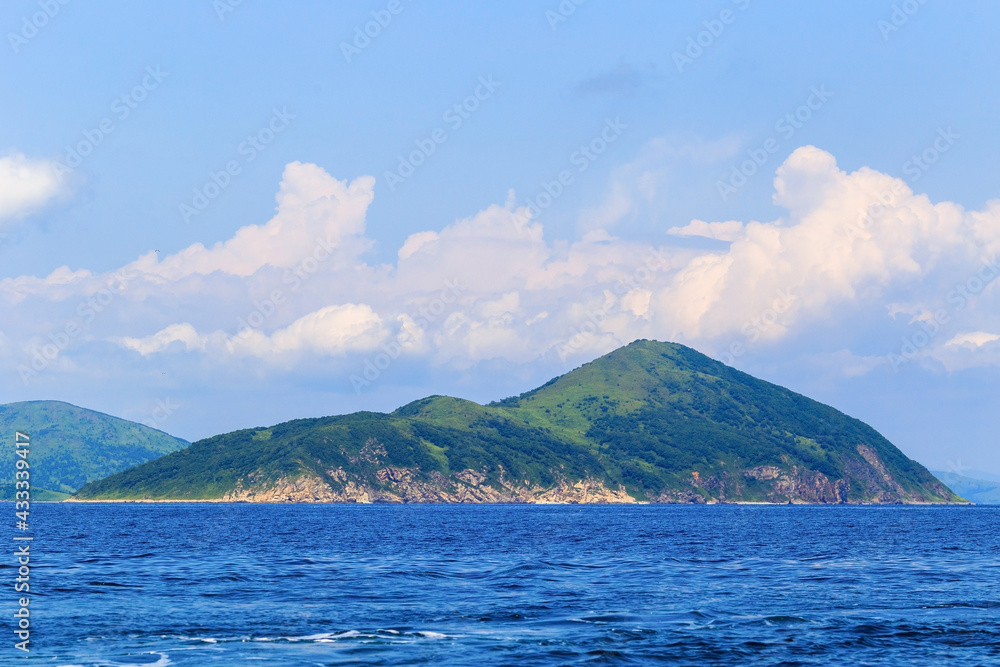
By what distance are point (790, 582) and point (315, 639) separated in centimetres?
4324

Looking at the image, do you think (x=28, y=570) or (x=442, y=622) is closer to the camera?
(x=442, y=622)

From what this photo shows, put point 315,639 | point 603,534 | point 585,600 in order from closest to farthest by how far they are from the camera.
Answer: point 315,639, point 585,600, point 603,534

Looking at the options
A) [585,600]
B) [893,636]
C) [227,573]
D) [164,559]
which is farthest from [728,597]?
[164,559]

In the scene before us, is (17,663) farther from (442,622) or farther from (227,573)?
(227,573)

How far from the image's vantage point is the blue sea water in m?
49.0

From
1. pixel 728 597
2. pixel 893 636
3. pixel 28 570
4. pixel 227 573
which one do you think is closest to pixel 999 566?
pixel 728 597

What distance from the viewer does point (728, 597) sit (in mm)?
69188

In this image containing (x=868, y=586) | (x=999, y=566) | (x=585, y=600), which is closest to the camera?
(x=585, y=600)

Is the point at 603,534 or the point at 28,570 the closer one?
the point at 28,570

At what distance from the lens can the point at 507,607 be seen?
64.2 metres

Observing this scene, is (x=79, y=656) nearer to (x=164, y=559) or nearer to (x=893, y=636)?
(x=893, y=636)

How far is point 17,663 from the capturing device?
4556 cm

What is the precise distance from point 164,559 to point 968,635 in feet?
250

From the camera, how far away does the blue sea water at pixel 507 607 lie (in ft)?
161
